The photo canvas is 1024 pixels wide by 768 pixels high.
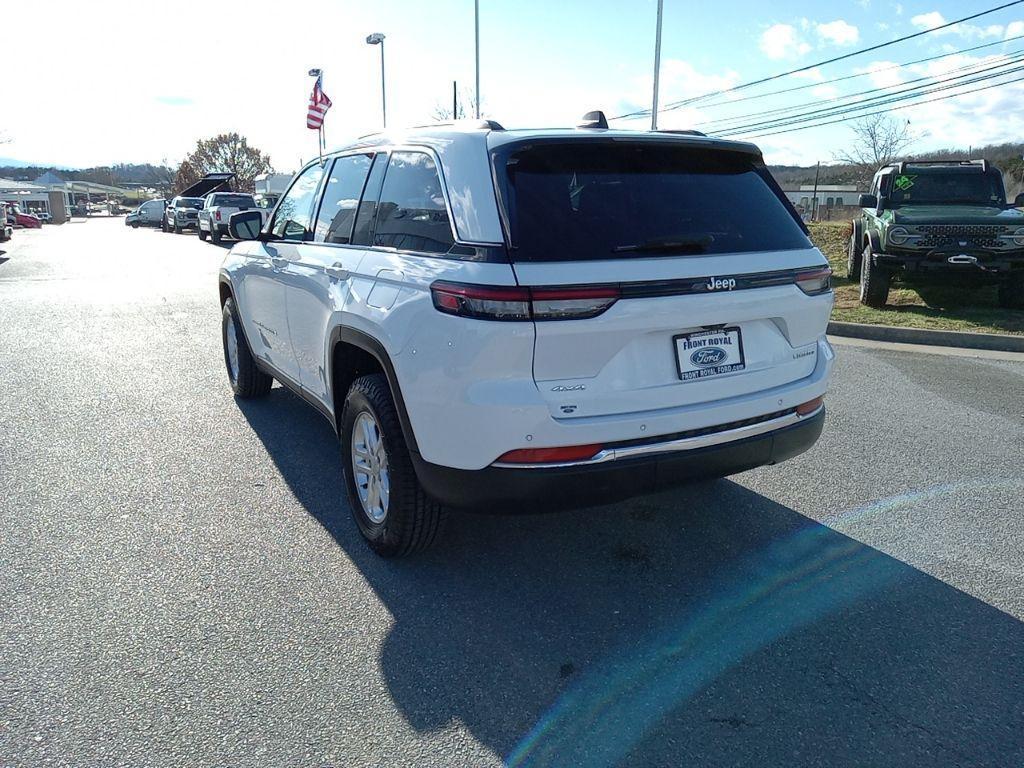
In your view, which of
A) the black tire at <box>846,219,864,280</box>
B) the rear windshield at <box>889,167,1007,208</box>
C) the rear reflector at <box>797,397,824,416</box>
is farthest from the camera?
the black tire at <box>846,219,864,280</box>

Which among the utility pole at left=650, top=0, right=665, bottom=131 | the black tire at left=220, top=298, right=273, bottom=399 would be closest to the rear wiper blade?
the black tire at left=220, top=298, right=273, bottom=399

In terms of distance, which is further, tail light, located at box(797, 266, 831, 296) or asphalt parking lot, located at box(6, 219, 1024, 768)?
tail light, located at box(797, 266, 831, 296)

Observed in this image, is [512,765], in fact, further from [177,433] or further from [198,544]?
[177,433]

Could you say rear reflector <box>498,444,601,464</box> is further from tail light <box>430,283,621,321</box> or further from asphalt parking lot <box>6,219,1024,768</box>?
asphalt parking lot <box>6,219,1024,768</box>

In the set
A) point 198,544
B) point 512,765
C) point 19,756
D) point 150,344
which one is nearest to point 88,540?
point 198,544

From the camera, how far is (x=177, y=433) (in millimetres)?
5477

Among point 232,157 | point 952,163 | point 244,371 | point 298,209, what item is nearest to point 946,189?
point 952,163

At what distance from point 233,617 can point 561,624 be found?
129 cm

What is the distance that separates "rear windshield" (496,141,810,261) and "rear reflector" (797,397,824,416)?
2.28 feet

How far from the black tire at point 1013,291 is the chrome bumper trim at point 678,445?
27.5 ft

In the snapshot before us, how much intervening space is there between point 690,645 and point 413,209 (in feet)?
6.84

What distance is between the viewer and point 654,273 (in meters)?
2.96

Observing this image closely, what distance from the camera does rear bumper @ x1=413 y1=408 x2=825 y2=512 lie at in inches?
115

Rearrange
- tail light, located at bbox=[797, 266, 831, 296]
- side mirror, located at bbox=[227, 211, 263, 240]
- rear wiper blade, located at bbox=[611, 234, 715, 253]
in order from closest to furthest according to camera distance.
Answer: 1. rear wiper blade, located at bbox=[611, 234, 715, 253]
2. tail light, located at bbox=[797, 266, 831, 296]
3. side mirror, located at bbox=[227, 211, 263, 240]
